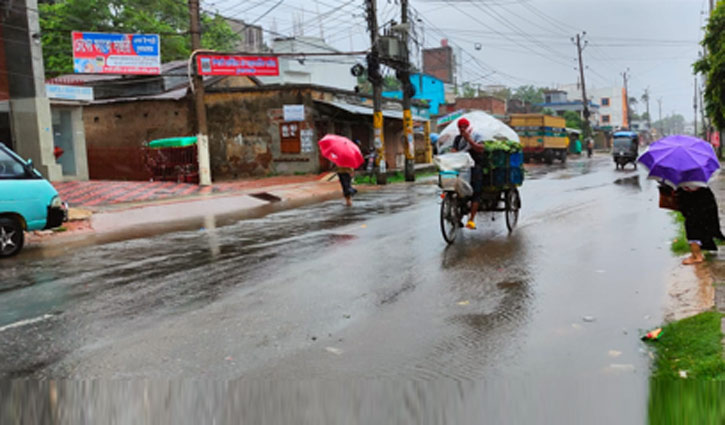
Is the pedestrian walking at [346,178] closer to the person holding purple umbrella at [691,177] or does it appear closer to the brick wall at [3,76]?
the person holding purple umbrella at [691,177]

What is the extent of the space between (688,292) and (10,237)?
966cm

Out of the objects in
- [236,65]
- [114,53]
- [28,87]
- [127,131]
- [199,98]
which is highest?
[114,53]

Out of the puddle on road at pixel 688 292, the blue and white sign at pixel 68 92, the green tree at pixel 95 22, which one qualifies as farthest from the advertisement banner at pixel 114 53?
the puddle on road at pixel 688 292

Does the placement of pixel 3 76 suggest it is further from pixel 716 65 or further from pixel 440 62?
pixel 440 62

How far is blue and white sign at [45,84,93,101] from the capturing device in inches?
835

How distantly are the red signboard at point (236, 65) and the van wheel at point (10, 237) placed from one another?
11.7m

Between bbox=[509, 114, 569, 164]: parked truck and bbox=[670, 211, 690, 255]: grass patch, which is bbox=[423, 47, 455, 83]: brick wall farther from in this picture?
bbox=[670, 211, 690, 255]: grass patch

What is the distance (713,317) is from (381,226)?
723 centimetres

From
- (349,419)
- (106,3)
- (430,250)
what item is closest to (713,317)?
(349,419)

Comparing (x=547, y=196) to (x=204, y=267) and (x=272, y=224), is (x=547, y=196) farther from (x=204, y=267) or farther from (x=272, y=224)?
(x=204, y=267)

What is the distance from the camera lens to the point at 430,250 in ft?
29.2

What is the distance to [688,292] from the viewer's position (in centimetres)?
609

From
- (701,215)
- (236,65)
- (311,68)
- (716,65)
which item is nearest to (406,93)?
(236,65)

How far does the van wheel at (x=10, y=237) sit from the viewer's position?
9.94 metres
